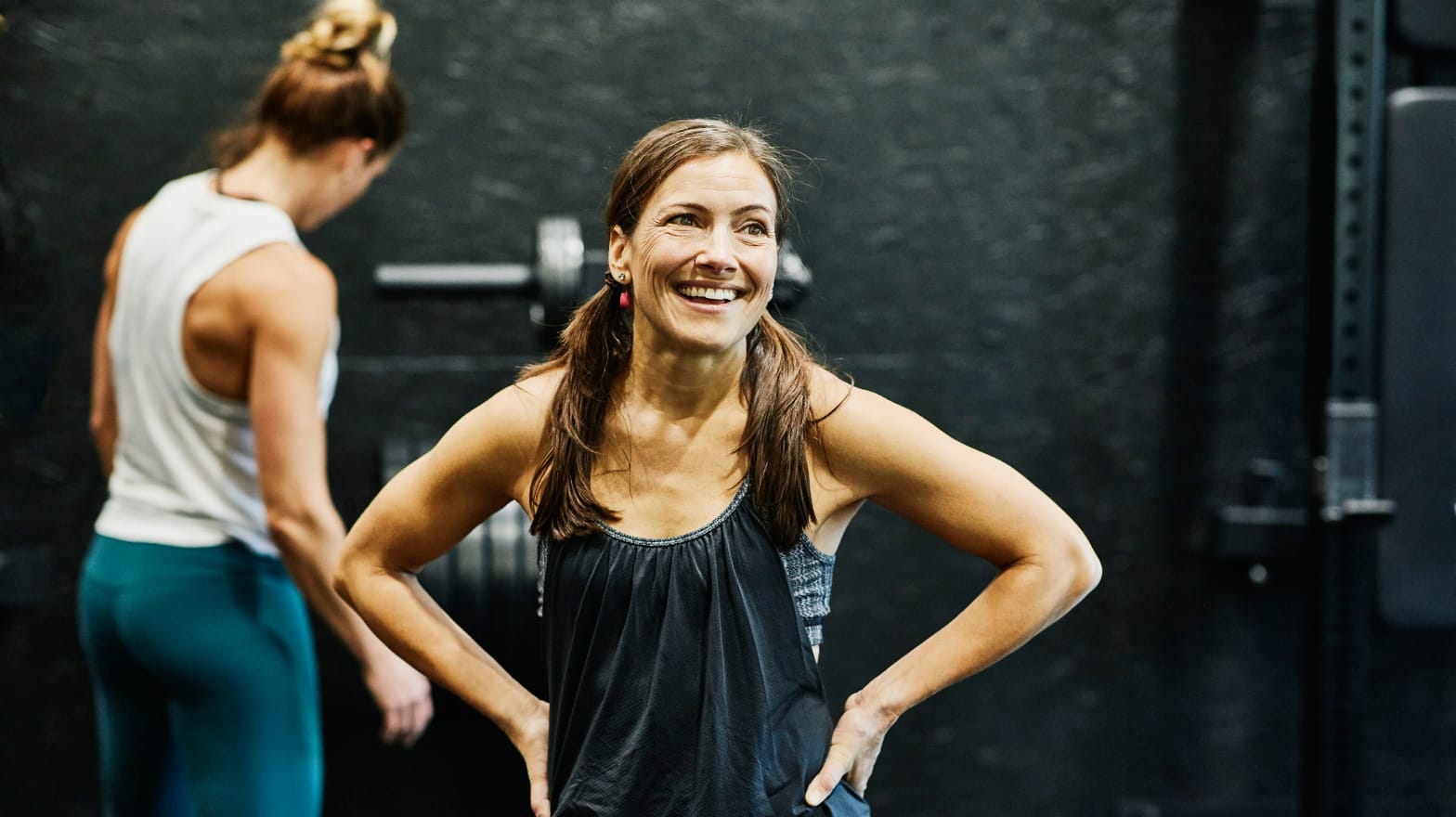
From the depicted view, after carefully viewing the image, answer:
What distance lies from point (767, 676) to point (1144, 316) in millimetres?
1890

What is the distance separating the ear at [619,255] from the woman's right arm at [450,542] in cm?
14

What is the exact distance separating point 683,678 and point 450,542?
29 cm

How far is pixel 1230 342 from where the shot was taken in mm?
2881

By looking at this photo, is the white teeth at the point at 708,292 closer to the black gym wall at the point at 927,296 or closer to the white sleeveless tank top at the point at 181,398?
the white sleeveless tank top at the point at 181,398

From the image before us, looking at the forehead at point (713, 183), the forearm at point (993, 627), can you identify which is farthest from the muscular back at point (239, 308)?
the forearm at point (993, 627)

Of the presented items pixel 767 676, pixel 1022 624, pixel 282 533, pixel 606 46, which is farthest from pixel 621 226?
pixel 606 46

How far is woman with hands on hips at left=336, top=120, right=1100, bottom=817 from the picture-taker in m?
1.21

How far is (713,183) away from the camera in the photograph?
1202mm

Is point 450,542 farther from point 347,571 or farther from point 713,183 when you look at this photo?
point 713,183

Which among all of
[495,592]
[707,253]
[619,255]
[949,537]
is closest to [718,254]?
[707,253]

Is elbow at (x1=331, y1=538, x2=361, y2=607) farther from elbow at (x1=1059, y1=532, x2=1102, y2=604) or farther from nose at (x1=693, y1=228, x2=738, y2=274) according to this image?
elbow at (x1=1059, y1=532, x2=1102, y2=604)

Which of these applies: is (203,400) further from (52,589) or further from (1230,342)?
(1230,342)

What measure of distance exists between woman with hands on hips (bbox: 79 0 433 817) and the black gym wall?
0.64 m

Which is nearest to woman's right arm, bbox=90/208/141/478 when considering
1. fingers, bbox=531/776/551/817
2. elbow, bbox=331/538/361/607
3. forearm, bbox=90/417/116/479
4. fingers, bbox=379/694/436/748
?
forearm, bbox=90/417/116/479
